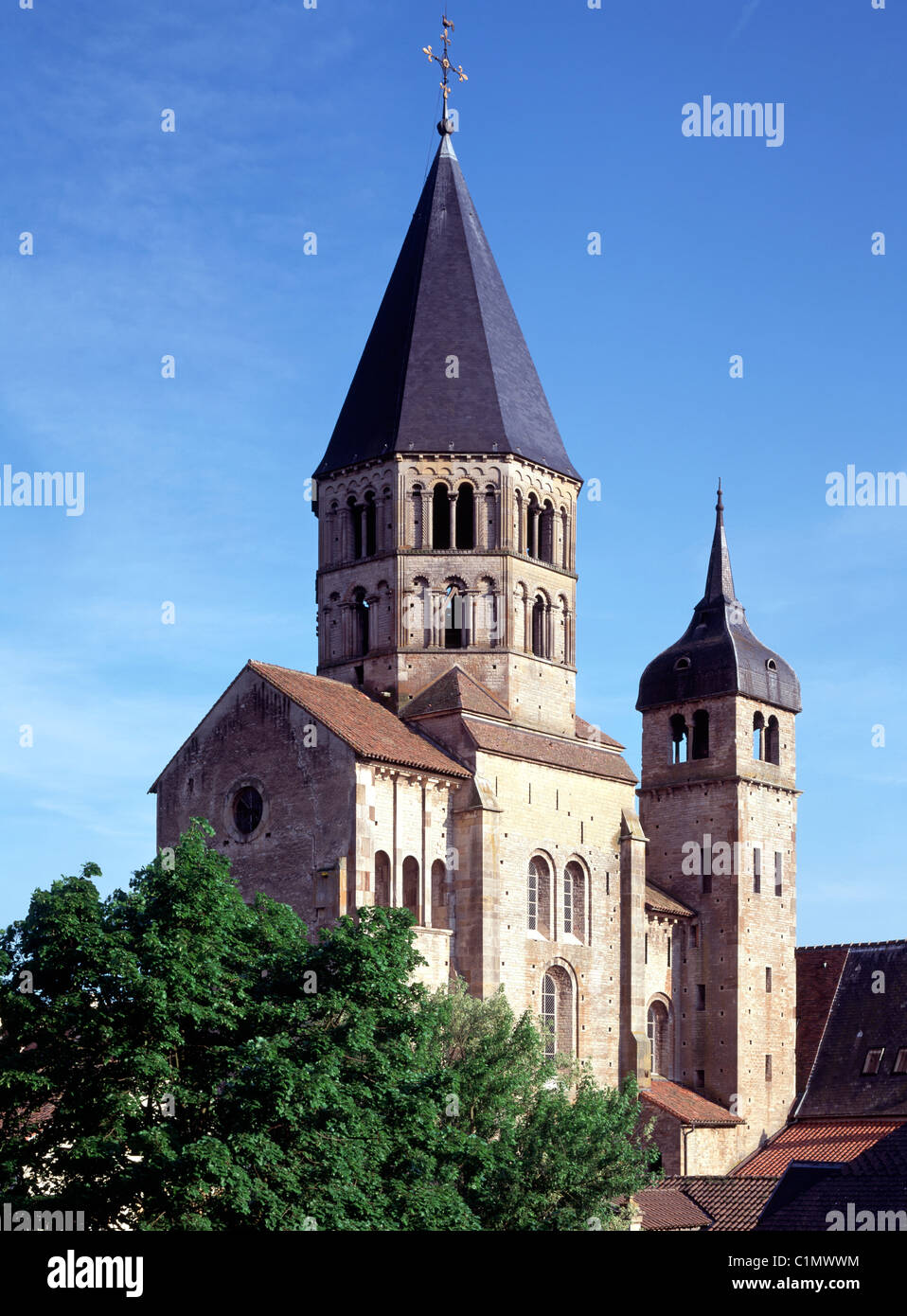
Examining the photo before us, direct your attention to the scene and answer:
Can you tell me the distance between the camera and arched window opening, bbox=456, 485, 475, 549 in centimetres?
4859

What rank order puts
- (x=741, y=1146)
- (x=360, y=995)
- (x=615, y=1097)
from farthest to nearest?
(x=741, y=1146), (x=615, y=1097), (x=360, y=995)

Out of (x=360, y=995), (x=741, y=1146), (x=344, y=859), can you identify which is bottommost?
(x=741, y=1146)

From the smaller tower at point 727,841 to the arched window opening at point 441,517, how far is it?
14.7 m

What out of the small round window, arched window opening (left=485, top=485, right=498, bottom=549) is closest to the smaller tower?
arched window opening (left=485, top=485, right=498, bottom=549)

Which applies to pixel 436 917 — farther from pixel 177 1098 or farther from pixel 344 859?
pixel 177 1098

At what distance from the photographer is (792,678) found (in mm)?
61312

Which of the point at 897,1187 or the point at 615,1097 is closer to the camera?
the point at 897,1187

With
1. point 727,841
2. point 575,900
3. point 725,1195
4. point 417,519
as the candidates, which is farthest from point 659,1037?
point 417,519

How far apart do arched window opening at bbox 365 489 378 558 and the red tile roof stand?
1901 centimetres

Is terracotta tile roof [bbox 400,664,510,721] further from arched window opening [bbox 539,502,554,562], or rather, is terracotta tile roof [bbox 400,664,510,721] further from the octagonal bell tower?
arched window opening [bbox 539,502,554,562]

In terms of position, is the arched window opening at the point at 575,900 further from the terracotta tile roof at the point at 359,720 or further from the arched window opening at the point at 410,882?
the arched window opening at the point at 410,882

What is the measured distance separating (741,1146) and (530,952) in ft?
43.6
